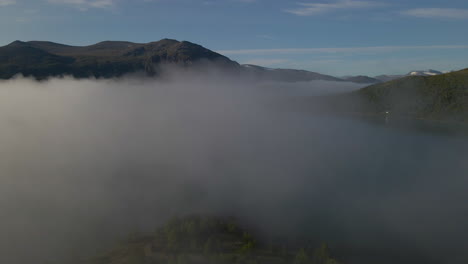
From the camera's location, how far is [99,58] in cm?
12494

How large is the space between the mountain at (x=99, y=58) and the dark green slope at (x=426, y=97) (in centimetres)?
9434

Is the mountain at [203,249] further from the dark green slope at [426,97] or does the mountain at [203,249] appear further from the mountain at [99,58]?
the mountain at [99,58]

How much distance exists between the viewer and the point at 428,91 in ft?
220

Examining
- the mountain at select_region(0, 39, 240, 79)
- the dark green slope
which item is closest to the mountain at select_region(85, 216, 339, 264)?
the dark green slope

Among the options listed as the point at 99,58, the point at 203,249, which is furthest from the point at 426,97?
the point at 99,58

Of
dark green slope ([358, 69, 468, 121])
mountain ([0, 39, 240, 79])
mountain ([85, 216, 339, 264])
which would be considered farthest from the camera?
mountain ([0, 39, 240, 79])

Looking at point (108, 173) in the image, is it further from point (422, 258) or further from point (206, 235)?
point (422, 258)

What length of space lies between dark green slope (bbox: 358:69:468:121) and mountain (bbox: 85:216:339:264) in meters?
59.7

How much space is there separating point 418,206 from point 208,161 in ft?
75.6

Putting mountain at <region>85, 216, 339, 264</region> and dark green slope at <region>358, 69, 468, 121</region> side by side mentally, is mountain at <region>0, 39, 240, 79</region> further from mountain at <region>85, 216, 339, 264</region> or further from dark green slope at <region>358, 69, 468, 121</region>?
mountain at <region>85, 216, 339, 264</region>

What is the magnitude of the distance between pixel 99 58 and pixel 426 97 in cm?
11594

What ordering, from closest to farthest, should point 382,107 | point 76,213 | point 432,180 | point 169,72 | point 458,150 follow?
point 76,213 < point 432,180 < point 458,150 < point 382,107 < point 169,72

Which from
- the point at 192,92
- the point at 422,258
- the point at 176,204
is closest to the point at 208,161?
the point at 176,204

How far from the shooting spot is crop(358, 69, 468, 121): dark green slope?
61.4m
